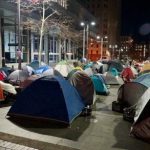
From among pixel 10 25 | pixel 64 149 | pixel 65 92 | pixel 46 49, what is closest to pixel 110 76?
pixel 65 92

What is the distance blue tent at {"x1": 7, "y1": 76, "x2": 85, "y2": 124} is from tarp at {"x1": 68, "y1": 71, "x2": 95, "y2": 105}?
1610mm

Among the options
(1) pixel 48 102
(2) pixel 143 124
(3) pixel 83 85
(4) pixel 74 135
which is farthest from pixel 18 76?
(2) pixel 143 124

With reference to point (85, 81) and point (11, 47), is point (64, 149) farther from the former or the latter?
point (11, 47)

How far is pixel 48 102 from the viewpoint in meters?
7.92

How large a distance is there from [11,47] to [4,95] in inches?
761

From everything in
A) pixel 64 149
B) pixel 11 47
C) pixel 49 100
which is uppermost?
pixel 11 47

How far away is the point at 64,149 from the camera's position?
6.16 m

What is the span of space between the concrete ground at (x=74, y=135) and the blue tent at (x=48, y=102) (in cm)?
26

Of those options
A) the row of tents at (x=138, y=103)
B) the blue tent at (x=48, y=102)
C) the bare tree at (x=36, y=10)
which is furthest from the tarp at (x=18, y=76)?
the bare tree at (x=36, y=10)

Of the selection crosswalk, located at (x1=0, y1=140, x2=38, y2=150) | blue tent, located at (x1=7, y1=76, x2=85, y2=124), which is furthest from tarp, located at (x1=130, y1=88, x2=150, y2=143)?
crosswalk, located at (x1=0, y1=140, x2=38, y2=150)

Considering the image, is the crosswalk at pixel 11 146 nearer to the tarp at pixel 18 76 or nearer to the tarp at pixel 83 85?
the tarp at pixel 83 85

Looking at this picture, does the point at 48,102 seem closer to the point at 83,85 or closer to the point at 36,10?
the point at 83,85

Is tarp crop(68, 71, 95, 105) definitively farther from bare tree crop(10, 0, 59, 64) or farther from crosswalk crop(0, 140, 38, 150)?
bare tree crop(10, 0, 59, 64)

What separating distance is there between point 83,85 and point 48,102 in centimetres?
240
